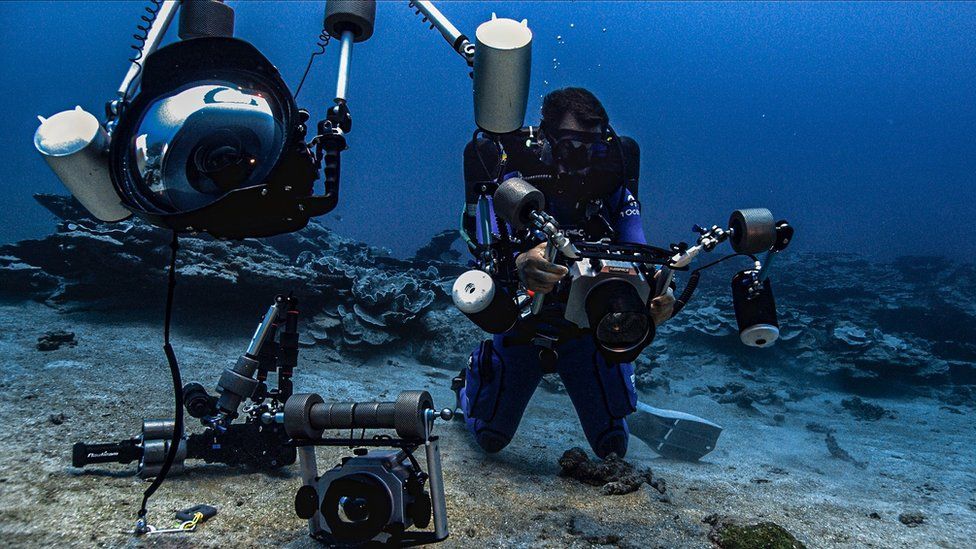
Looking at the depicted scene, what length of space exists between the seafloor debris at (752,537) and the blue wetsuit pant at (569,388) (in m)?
1.62

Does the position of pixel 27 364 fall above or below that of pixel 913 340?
below

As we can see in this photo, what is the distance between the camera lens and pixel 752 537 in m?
2.54

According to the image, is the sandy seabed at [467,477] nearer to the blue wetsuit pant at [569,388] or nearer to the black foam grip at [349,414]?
the blue wetsuit pant at [569,388]

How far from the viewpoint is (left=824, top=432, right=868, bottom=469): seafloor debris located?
5509 mm

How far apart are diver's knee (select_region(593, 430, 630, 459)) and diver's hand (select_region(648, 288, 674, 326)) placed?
1.67m

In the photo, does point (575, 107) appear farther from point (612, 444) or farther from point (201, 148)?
point (612, 444)

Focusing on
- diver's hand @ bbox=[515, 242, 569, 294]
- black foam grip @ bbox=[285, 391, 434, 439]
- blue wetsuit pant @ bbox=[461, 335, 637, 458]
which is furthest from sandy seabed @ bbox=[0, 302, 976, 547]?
diver's hand @ bbox=[515, 242, 569, 294]

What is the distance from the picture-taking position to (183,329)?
25.0 ft

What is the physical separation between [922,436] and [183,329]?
39.2ft

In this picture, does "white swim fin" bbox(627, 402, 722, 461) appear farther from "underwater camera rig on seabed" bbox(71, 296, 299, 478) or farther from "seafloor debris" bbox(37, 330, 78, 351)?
"seafloor debris" bbox(37, 330, 78, 351)

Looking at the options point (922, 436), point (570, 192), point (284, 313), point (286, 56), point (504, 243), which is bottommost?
point (922, 436)

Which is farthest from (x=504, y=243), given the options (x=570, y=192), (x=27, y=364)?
(x=27, y=364)

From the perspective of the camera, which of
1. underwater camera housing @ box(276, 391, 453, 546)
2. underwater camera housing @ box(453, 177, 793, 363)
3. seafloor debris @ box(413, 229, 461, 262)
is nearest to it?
underwater camera housing @ box(276, 391, 453, 546)

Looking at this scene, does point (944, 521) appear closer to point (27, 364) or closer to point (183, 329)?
point (27, 364)
